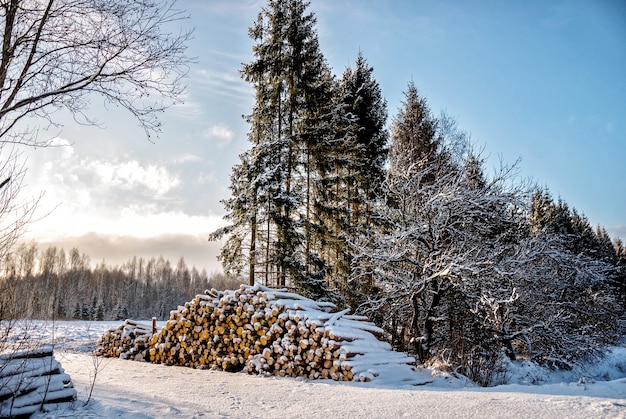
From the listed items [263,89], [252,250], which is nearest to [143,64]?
[252,250]

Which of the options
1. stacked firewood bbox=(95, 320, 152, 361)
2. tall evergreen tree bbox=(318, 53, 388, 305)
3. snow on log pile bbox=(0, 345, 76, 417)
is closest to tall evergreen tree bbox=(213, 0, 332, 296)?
tall evergreen tree bbox=(318, 53, 388, 305)

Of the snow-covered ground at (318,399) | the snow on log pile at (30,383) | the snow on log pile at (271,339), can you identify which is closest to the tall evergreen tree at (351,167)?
the snow on log pile at (271,339)

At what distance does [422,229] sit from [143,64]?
818 cm

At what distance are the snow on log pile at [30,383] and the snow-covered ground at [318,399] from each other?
0.22 meters

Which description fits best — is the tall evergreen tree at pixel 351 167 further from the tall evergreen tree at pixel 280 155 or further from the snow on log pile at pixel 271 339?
the snow on log pile at pixel 271 339

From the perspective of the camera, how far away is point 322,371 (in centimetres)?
759

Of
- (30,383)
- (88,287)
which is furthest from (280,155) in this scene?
(88,287)

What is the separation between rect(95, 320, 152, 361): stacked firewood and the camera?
11.3m

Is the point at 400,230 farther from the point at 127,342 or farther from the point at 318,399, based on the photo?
the point at 127,342

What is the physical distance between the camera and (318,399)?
556 centimetres

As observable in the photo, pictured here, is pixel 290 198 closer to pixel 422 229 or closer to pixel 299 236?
pixel 299 236

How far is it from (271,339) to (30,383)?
4.59 m

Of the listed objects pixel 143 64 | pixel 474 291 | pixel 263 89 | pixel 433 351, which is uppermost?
pixel 263 89

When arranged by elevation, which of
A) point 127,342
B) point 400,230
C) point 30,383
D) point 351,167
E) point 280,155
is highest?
point 351,167
